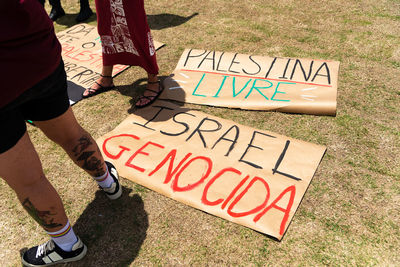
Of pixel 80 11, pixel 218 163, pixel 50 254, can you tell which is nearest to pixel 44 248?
Answer: pixel 50 254

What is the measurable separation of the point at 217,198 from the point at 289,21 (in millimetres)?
2981

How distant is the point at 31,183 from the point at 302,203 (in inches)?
61.4

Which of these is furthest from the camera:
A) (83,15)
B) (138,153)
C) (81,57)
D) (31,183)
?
(83,15)

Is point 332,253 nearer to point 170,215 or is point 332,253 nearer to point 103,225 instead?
point 170,215

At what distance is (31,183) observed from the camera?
1.39 m

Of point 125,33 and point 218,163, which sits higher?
point 125,33

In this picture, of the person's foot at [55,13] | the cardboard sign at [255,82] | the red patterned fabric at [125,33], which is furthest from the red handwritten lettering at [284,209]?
the person's foot at [55,13]

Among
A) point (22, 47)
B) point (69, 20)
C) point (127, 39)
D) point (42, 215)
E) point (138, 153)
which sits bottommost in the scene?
point (69, 20)

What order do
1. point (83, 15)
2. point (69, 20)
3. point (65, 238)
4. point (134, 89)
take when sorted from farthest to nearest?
point (69, 20)
point (83, 15)
point (134, 89)
point (65, 238)

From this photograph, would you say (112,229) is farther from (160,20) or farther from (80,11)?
(80,11)

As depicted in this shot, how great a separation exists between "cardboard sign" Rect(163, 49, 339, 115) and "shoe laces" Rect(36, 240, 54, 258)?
1.65 metres

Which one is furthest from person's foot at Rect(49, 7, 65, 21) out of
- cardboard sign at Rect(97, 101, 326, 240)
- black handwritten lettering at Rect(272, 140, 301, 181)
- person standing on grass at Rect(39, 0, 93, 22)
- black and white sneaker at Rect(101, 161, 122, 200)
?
black handwritten lettering at Rect(272, 140, 301, 181)

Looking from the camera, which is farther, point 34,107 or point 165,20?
point 165,20

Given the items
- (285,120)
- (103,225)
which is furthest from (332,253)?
(103,225)
